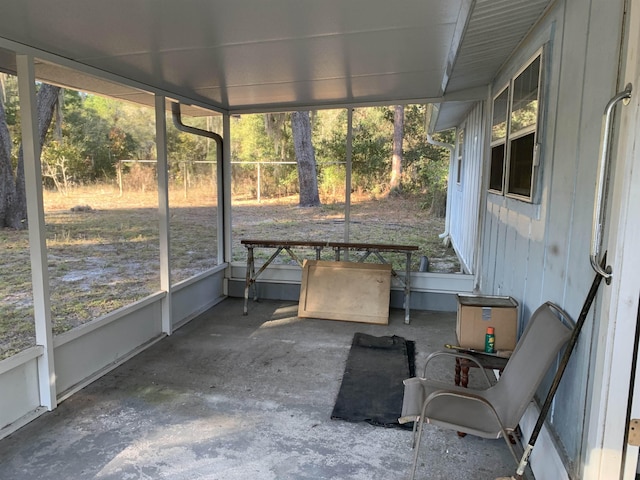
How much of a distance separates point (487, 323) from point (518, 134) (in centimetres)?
127

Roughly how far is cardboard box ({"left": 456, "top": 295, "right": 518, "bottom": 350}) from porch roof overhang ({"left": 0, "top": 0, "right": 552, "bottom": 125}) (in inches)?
62.4

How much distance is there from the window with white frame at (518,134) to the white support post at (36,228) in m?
2.93

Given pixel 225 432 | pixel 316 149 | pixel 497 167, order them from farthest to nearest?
pixel 316 149 < pixel 497 167 < pixel 225 432

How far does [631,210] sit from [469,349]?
4.81 feet

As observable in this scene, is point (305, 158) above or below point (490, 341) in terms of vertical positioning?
above

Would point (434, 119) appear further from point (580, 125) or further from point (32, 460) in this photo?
point (32, 460)

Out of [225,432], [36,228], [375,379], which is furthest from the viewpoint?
[375,379]

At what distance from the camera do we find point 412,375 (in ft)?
10.7

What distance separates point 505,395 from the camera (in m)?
2.15

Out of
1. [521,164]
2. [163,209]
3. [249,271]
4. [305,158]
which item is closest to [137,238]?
[163,209]

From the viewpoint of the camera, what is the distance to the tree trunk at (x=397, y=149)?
4805 mm

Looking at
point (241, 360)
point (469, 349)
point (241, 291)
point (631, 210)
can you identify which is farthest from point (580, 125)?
point (241, 291)

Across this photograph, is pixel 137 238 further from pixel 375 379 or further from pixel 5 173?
pixel 375 379

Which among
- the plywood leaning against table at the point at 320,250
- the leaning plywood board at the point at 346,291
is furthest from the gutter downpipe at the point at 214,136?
the leaning plywood board at the point at 346,291
